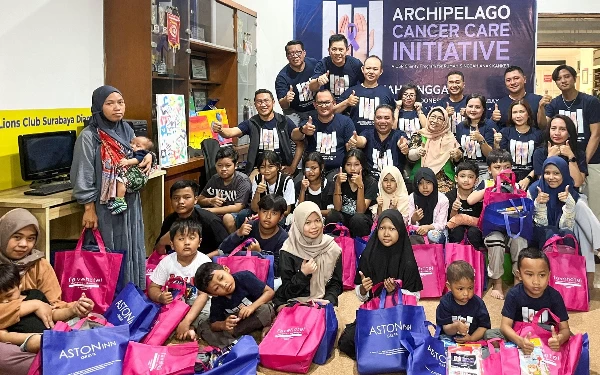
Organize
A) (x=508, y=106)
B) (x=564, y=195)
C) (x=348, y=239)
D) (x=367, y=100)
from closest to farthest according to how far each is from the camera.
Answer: (x=564, y=195), (x=348, y=239), (x=508, y=106), (x=367, y=100)

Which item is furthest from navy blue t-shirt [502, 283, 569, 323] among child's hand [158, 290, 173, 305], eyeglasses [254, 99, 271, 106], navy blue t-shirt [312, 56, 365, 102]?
navy blue t-shirt [312, 56, 365, 102]

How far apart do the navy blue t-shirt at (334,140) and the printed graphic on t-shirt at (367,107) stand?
25 centimetres

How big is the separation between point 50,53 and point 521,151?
341 centimetres

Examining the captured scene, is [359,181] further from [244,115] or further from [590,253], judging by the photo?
[244,115]

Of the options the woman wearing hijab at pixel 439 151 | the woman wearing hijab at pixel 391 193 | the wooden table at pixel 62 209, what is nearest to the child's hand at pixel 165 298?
the wooden table at pixel 62 209

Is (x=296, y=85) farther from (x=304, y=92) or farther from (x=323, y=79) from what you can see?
(x=323, y=79)

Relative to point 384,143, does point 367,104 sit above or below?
above

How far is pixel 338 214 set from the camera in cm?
430

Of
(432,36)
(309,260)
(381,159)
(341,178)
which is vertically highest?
(432,36)

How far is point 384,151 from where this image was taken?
4.71 m

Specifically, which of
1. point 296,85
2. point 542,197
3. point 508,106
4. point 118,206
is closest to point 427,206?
point 542,197

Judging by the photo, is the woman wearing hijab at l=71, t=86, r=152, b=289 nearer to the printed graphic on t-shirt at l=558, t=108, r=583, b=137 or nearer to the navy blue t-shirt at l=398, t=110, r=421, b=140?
the navy blue t-shirt at l=398, t=110, r=421, b=140

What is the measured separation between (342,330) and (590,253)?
174 centimetres

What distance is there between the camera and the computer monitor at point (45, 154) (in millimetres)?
3525
